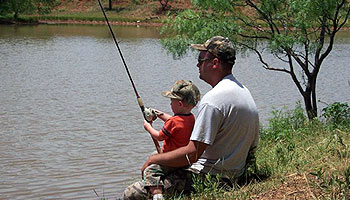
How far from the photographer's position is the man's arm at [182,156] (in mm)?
4238

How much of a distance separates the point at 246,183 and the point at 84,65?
17094 millimetres

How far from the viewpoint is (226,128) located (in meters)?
4.33

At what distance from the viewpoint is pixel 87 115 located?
40.9 feet

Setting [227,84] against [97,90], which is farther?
[97,90]

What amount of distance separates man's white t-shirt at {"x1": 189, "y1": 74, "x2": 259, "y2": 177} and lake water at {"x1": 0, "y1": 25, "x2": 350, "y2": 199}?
288cm

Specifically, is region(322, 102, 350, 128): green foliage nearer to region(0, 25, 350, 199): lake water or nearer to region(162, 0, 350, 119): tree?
region(162, 0, 350, 119): tree

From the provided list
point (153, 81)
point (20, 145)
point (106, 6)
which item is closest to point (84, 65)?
point (153, 81)

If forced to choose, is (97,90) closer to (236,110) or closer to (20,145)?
(20,145)

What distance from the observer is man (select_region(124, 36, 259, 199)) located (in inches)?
166

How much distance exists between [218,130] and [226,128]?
6 centimetres

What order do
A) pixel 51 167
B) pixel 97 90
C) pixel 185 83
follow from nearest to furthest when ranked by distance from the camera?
pixel 185 83, pixel 51 167, pixel 97 90

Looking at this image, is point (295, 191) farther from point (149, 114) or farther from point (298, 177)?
point (149, 114)

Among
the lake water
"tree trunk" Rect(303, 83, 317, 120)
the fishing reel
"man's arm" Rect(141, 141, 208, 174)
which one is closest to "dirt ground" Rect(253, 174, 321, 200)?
"man's arm" Rect(141, 141, 208, 174)

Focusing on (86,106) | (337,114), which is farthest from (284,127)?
(86,106)
